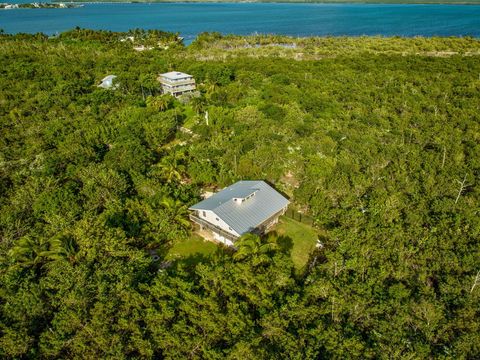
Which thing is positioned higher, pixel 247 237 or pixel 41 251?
pixel 247 237

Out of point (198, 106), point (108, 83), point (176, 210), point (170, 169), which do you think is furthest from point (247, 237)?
point (108, 83)

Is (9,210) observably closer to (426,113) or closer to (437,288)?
(437,288)

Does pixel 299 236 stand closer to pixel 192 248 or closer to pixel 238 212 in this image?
pixel 238 212

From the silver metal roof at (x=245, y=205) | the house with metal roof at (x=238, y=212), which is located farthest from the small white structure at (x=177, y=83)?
the house with metal roof at (x=238, y=212)

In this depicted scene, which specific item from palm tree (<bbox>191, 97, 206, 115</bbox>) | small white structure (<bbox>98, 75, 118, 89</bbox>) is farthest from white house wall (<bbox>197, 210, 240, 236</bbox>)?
small white structure (<bbox>98, 75, 118, 89</bbox>)

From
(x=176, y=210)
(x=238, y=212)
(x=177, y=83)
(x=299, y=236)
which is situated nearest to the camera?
(x=238, y=212)

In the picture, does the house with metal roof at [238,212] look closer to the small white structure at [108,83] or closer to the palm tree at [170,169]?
the palm tree at [170,169]
